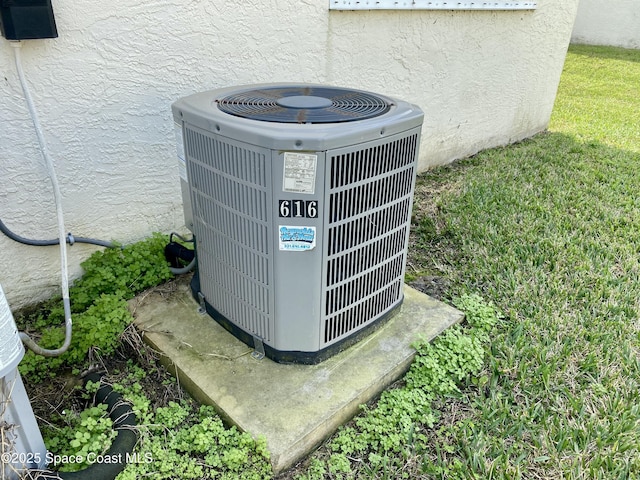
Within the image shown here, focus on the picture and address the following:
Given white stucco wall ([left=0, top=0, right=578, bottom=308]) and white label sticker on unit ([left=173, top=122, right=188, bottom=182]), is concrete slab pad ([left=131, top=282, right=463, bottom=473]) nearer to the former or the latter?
white stucco wall ([left=0, top=0, right=578, bottom=308])

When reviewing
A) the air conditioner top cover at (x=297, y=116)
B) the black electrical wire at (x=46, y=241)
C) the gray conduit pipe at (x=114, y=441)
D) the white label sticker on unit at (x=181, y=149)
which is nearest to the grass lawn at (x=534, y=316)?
the gray conduit pipe at (x=114, y=441)

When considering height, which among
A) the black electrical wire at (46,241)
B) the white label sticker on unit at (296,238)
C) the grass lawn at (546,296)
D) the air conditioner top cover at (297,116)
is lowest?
the grass lawn at (546,296)

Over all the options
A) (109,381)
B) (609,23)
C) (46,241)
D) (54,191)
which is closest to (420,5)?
(54,191)

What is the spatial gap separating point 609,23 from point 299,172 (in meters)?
15.2

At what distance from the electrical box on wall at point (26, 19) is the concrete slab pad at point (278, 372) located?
1.12m

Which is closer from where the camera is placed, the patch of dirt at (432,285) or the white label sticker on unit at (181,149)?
the white label sticker on unit at (181,149)

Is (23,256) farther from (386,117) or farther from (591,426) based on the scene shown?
(591,426)

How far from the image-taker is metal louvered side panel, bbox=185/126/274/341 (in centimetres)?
149

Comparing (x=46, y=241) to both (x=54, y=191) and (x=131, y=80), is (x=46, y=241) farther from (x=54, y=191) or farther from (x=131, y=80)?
(x=131, y=80)

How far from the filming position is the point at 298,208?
146 centimetres

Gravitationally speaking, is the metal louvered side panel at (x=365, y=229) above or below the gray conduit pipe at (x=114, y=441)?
above

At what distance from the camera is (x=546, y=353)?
6.37 feet

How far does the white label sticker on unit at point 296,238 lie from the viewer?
149 cm

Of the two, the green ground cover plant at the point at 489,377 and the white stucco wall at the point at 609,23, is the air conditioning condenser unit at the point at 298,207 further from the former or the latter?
the white stucco wall at the point at 609,23
